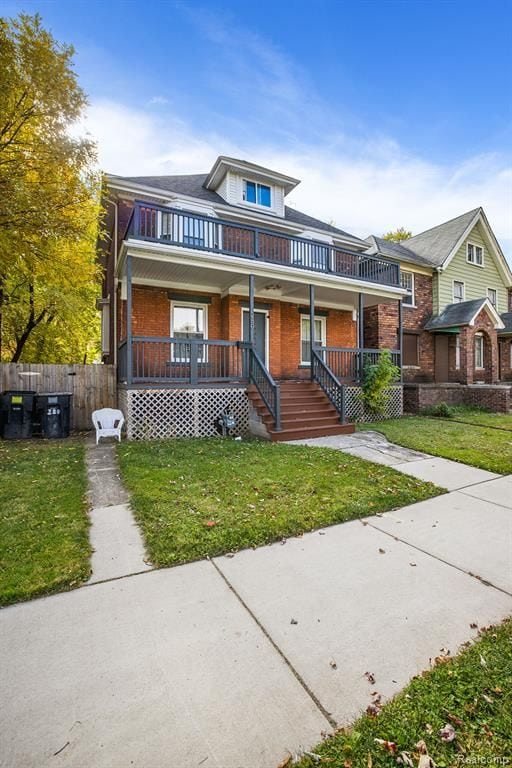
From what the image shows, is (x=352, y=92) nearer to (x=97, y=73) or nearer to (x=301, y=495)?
(x=97, y=73)

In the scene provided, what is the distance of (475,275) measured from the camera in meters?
19.3

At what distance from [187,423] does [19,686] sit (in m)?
7.05

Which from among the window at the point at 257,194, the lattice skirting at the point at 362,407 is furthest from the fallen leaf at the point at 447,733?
the window at the point at 257,194

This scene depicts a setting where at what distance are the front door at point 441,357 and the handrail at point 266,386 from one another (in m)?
11.8

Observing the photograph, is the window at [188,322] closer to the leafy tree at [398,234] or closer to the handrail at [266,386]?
the handrail at [266,386]

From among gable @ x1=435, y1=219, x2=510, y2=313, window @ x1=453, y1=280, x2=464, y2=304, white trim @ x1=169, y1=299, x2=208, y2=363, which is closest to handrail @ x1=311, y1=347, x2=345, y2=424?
white trim @ x1=169, y1=299, x2=208, y2=363

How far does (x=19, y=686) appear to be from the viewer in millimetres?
1887

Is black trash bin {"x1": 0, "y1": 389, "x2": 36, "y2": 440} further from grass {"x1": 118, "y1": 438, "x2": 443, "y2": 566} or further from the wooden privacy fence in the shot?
grass {"x1": 118, "y1": 438, "x2": 443, "y2": 566}

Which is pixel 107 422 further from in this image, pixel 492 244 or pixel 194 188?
pixel 492 244

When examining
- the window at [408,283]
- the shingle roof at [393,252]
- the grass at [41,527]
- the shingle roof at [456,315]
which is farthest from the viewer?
the window at [408,283]

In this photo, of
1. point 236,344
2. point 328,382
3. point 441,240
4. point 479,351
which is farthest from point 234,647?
point 441,240

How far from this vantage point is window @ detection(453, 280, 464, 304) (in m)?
18.4

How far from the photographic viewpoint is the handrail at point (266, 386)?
8469 mm

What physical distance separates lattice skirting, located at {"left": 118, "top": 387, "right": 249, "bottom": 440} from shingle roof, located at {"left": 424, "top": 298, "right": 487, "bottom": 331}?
11.8 metres
